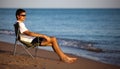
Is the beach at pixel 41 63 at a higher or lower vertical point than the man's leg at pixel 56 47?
lower

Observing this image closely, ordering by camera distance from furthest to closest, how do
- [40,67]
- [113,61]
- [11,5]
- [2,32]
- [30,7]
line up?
1. [2,32]
2. [11,5]
3. [30,7]
4. [113,61]
5. [40,67]

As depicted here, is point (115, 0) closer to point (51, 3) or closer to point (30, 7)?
point (51, 3)

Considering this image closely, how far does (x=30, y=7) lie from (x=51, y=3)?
18.1 inches

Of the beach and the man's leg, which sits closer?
the beach

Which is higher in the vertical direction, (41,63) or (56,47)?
(56,47)

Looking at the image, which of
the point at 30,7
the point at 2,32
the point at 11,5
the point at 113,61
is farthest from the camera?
the point at 2,32

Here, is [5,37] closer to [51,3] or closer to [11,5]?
[11,5]

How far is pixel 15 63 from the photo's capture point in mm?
3619

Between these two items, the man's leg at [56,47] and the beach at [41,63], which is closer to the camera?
the beach at [41,63]

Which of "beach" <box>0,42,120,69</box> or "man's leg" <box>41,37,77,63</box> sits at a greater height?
"man's leg" <box>41,37,77,63</box>

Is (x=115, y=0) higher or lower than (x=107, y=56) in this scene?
higher

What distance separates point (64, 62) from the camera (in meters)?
3.91

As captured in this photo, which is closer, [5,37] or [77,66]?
[77,66]

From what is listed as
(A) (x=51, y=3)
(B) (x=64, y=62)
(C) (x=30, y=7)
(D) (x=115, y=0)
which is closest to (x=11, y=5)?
(C) (x=30, y=7)
